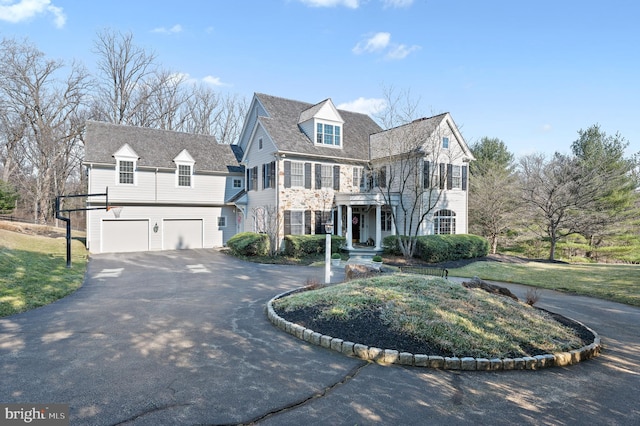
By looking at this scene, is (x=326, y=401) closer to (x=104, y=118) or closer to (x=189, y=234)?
(x=189, y=234)

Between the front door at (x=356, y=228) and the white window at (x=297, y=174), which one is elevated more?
the white window at (x=297, y=174)

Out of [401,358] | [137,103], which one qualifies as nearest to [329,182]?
[401,358]

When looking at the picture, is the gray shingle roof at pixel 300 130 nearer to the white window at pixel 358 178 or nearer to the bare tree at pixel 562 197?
the white window at pixel 358 178

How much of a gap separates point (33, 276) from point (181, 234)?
38.7ft

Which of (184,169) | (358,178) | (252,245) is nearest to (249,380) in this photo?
(252,245)

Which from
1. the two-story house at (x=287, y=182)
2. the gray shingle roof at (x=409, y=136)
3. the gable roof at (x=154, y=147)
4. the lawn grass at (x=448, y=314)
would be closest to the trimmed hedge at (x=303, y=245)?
the two-story house at (x=287, y=182)

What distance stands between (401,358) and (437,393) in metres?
0.94

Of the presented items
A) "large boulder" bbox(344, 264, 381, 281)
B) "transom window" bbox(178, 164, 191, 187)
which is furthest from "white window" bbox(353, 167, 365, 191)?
"large boulder" bbox(344, 264, 381, 281)

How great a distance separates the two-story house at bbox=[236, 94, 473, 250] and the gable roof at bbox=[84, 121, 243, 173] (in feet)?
11.0

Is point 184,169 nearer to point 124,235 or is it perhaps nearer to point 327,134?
point 124,235

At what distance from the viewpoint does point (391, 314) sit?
666 cm

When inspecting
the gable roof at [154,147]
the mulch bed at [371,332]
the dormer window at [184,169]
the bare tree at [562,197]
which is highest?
the gable roof at [154,147]

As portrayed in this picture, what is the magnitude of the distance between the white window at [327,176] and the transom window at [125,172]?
1148cm

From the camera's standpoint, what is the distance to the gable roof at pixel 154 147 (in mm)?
20938
